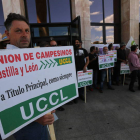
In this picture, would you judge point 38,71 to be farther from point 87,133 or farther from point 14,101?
point 87,133

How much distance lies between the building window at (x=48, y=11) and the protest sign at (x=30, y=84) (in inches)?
223

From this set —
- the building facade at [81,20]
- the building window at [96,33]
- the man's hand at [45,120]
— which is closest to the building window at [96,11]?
the building facade at [81,20]

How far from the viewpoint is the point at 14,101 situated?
0.87 m

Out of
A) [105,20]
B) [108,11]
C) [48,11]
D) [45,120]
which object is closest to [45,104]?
[45,120]

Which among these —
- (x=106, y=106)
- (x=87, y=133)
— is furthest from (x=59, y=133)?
(x=106, y=106)

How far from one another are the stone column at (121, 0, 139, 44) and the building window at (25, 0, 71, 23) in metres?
3.55

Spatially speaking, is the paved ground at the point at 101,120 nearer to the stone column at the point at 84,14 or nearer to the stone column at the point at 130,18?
the stone column at the point at 84,14

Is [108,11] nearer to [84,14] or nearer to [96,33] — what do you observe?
[96,33]

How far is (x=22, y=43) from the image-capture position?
44.0 inches

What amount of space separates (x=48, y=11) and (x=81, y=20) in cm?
191

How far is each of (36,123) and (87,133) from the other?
1608 millimetres

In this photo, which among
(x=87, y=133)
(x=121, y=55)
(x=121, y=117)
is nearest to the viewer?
(x=87, y=133)

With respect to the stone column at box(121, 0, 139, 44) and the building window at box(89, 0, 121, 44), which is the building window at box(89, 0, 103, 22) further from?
the stone column at box(121, 0, 139, 44)

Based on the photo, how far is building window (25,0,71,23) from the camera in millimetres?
5956
